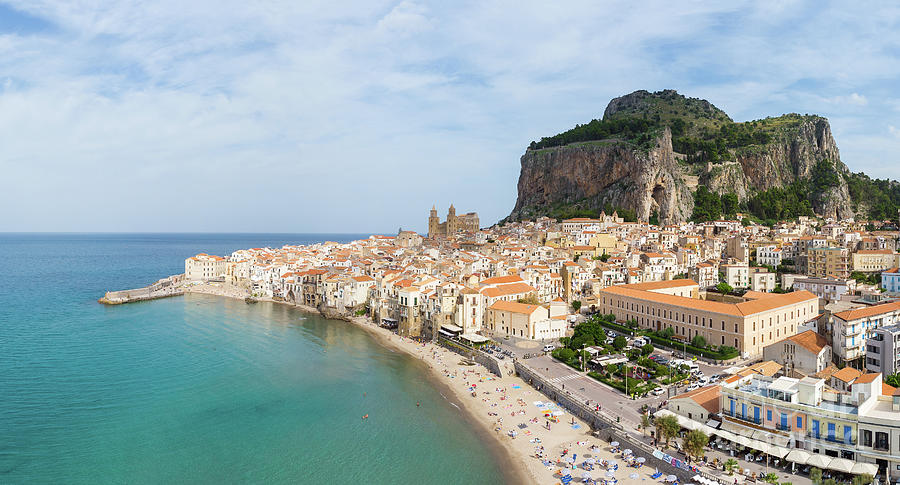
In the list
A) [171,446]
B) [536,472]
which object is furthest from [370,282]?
[536,472]

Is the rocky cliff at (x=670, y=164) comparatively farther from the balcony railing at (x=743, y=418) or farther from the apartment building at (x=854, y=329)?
the balcony railing at (x=743, y=418)

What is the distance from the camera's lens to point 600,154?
105938mm

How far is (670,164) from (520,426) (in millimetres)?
84698

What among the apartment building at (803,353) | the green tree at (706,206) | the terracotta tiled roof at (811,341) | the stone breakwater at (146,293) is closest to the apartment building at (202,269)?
the stone breakwater at (146,293)

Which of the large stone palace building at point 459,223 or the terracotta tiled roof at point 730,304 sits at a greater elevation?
the large stone palace building at point 459,223

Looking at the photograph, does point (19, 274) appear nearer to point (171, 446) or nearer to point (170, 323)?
point (170, 323)

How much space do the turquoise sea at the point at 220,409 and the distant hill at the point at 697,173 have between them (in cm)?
6636

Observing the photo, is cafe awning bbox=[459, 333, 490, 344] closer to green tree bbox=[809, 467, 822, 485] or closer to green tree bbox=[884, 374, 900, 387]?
green tree bbox=[809, 467, 822, 485]

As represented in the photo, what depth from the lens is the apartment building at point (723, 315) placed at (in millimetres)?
36000

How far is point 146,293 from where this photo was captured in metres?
72.0

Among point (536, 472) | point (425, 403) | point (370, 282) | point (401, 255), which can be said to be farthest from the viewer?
point (401, 255)

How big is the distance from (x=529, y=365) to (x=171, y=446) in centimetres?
2126

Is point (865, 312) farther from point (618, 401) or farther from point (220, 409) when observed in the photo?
point (220, 409)

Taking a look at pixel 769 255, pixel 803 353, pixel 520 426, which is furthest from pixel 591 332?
pixel 769 255
